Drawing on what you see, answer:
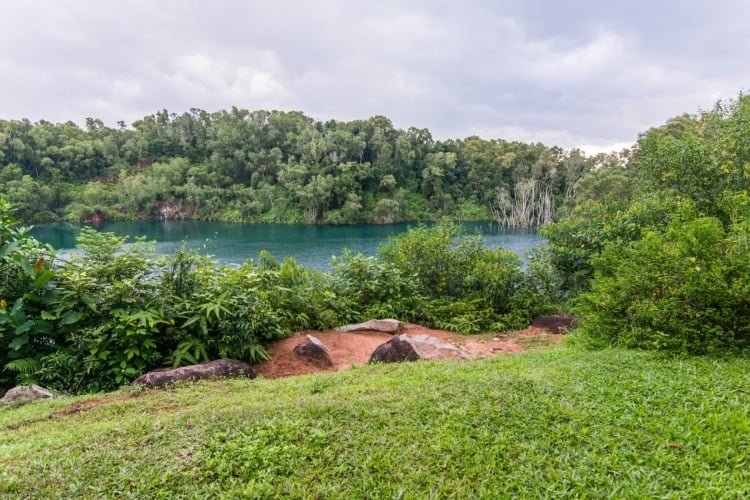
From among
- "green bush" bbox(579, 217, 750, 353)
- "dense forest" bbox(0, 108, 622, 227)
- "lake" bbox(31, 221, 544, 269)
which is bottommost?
"lake" bbox(31, 221, 544, 269)

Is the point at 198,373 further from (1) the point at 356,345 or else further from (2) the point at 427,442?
(2) the point at 427,442

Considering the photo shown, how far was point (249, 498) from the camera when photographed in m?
2.22

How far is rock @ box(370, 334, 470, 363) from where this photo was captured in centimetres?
576

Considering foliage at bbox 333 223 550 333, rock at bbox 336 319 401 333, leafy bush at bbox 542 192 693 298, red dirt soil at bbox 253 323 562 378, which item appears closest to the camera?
red dirt soil at bbox 253 323 562 378

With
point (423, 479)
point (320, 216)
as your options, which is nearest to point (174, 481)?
point (423, 479)

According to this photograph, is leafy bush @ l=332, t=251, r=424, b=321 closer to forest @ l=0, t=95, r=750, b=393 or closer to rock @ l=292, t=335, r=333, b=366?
forest @ l=0, t=95, r=750, b=393

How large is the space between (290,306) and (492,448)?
567cm

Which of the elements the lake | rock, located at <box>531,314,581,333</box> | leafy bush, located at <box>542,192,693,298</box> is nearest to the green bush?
rock, located at <box>531,314,581,333</box>

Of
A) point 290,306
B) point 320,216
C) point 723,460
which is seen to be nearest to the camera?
point 723,460

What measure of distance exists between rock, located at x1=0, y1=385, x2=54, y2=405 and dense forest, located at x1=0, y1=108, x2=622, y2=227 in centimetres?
4561

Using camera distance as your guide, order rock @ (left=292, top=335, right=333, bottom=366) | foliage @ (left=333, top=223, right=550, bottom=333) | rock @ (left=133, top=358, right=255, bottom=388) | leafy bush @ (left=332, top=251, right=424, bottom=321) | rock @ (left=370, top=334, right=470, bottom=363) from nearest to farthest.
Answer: rock @ (left=133, top=358, right=255, bottom=388), rock @ (left=370, top=334, right=470, bottom=363), rock @ (left=292, top=335, right=333, bottom=366), foliage @ (left=333, top=223, right=550, bottom=333), leafy bush @ (left=332, top=251, right=424, bottom=321)

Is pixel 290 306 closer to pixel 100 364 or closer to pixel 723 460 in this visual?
pixel 100 364

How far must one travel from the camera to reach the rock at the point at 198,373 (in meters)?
4.65

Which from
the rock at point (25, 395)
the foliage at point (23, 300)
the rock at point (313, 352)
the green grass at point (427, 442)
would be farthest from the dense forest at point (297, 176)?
the green grass at point (427, 442)
